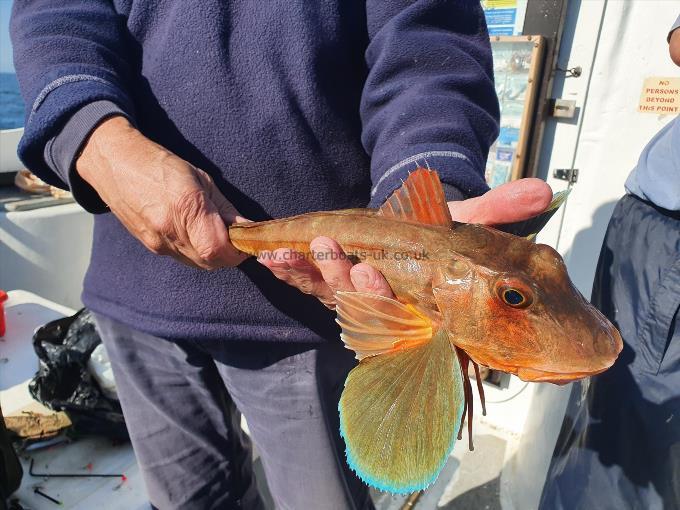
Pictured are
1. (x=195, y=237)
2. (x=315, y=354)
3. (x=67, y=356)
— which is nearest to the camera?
(x=195, y=237)

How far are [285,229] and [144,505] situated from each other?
2.19 m

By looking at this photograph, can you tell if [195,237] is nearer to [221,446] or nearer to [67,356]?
[221,446]

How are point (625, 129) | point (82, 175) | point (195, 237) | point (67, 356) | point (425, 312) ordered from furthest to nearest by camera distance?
point (67, 356)
point (625, 129)
point (82, 175)
point (195, 237)
point (425, 312)

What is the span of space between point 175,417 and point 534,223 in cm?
157

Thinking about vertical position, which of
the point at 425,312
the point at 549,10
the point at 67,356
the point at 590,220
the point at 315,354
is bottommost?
the point at 67,356

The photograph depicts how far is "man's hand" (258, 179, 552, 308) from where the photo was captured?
1314mm

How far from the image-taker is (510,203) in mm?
1339

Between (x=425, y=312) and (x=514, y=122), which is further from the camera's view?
(x=514, y=122)

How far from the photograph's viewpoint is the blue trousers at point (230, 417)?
182 centimetres

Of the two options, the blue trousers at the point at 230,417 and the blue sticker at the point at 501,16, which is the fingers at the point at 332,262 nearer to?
the blue trousers at the point at 230,417

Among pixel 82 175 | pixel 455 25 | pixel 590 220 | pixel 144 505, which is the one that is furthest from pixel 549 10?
pixel 144 505

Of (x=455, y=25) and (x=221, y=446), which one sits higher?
(x=455, y=25)

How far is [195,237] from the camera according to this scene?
1.48 meters

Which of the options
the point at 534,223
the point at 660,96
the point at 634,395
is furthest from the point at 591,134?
the point at 534,223
